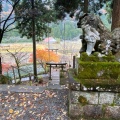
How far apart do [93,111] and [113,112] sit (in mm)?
297

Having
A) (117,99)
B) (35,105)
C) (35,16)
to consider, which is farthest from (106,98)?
(35,16)

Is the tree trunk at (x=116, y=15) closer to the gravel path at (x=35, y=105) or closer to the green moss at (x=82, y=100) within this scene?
the gravel path at (x=35, y=105)

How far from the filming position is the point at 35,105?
301cm

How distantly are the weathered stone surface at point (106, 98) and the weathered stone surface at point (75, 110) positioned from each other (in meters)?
0.33

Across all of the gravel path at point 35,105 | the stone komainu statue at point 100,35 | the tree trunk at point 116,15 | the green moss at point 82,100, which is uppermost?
the tree trunk at point 116,15

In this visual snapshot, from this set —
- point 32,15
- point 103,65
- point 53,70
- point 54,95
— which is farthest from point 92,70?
point 53,70

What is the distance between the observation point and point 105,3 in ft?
28.5

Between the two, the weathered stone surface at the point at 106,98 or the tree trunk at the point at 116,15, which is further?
the tree trunk at the point at 116,15

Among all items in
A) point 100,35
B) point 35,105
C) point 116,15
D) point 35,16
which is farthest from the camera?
point 35,16

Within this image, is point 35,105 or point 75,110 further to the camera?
point 35,105

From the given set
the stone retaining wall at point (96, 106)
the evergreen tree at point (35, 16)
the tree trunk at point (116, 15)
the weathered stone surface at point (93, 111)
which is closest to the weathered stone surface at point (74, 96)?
the stone retaining wall at point (96, 106)

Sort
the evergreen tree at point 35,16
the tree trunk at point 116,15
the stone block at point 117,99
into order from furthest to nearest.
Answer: the evergreen tree at point 35,16 < the tree trunk at point 116,15 < the stone block at point 117,99

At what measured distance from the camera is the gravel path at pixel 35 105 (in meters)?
Result: 2.71

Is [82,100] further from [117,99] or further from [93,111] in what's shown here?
[117,99]
